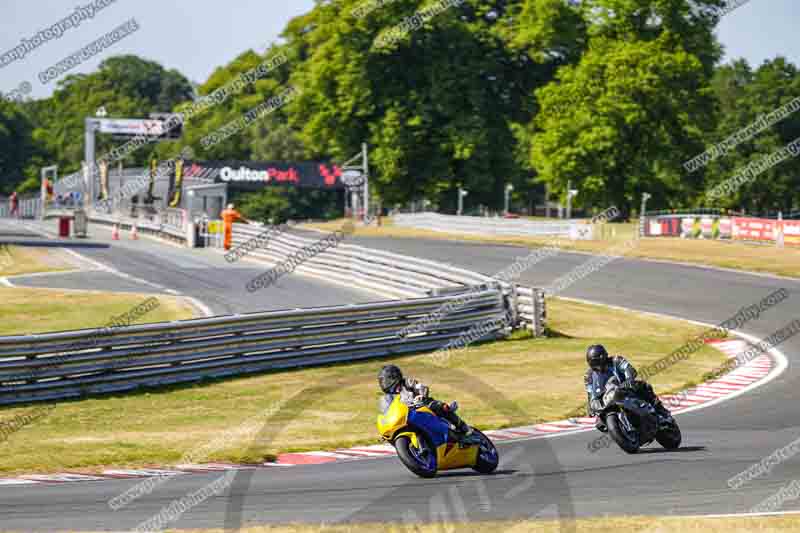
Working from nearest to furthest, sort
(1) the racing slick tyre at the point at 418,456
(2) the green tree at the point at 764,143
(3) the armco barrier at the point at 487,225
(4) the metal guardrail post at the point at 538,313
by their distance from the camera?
(1) the racing slick tyre at the point at 418,456 → (4) the metal guardrail post at the point at 538,313 → (3) the armco barrier at the point at 487,225 → (2) the green tree at the point at 764,143

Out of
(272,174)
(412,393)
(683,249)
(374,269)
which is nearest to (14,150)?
(272,174)

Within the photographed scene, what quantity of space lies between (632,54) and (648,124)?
3920 mm

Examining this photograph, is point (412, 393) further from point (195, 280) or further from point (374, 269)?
point (195, 280)

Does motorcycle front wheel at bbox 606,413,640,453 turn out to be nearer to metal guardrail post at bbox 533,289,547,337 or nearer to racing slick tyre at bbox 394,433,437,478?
racing slick tyre at bbox 394,433,437,478

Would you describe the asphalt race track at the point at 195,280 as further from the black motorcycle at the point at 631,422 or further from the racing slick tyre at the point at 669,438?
the racing slick tyre at the point at 669,438

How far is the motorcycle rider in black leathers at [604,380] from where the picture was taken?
1277cm

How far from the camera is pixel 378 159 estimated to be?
226 ft

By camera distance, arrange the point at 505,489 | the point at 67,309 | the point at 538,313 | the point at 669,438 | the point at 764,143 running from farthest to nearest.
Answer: the point at 764,143, the point at 67,309, the point at 538,313, the point at 669,438, the point at 505,489

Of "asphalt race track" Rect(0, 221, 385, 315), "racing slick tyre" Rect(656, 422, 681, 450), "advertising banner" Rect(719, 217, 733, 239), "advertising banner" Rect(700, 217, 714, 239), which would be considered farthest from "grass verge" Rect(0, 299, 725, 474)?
"advertising banner" Rect(700, 217, 714, 239)

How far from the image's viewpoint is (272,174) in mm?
75062

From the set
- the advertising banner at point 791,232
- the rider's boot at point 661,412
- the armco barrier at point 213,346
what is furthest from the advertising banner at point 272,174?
the rider's boot at point 661,412

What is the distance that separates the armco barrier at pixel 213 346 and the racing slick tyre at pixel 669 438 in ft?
26.5

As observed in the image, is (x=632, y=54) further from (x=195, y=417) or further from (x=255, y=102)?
(x=255, y=102)

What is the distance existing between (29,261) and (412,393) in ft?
85.5
